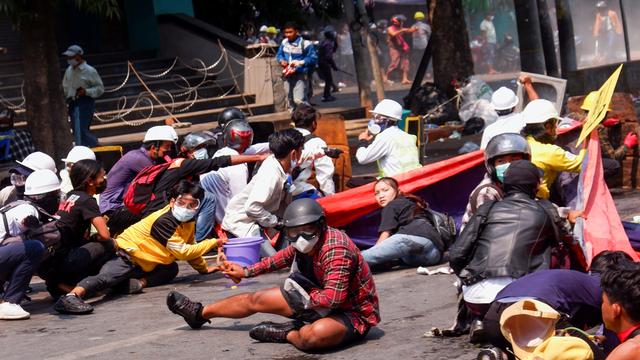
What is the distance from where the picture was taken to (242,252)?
9438 mm

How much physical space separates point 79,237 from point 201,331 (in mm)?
1804

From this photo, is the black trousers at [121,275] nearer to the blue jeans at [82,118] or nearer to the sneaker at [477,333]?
the sneaker at [477,333]

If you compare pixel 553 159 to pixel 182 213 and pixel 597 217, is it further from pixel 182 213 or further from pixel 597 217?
pixel 182 213

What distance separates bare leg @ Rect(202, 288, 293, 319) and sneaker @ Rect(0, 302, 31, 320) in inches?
67.0

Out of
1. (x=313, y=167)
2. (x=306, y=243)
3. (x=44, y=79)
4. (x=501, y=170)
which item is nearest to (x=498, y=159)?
(x=501, y=170)

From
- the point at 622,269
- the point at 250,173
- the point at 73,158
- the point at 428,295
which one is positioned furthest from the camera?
the point at 250,173

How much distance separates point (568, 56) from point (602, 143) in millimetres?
10825

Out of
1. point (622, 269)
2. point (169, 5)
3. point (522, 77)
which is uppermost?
point (169, 5)

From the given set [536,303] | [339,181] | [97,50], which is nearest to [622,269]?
[536,303]

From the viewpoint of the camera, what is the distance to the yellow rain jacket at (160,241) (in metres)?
9.72

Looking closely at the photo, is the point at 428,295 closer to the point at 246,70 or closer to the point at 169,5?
the point at 246,70

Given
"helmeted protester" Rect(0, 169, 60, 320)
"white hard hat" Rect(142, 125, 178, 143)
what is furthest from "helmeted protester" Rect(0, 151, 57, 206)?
"white hard hat" Rect(142, 125, 178, 143)

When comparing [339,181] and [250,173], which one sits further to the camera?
[339,181]

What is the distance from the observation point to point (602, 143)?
42.7 ft
